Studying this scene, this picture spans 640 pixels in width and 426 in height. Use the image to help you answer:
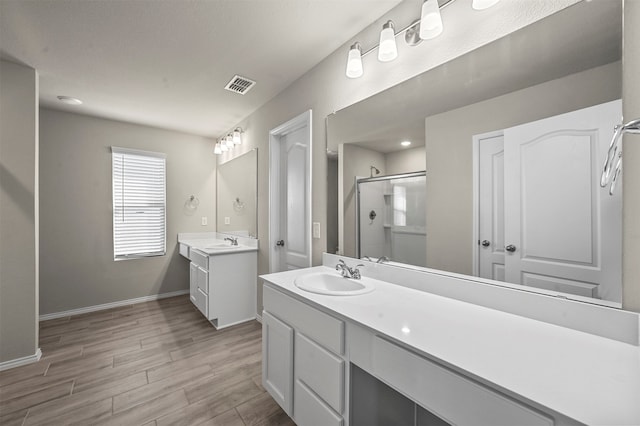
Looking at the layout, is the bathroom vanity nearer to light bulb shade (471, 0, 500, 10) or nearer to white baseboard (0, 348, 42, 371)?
white baseboard (0, 348, 42, 371)

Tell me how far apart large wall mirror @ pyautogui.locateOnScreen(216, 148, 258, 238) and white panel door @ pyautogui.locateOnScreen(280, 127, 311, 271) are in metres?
0.48

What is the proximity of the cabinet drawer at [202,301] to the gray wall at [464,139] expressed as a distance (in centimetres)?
237

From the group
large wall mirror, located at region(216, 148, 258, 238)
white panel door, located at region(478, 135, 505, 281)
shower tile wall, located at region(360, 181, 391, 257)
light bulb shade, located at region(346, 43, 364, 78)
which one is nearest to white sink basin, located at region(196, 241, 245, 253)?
large wall mirror, located at region(216, 148, 258, 238)

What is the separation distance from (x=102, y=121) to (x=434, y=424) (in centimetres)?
456

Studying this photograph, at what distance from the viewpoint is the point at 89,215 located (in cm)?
335

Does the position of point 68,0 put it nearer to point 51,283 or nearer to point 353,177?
point 353,177

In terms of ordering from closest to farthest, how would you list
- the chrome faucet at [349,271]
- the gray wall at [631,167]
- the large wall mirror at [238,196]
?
the gray wall at [631,167]
the chrome faucet at [349,271]
the large wall mirror at [238,196]

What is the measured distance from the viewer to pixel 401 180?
1.54m

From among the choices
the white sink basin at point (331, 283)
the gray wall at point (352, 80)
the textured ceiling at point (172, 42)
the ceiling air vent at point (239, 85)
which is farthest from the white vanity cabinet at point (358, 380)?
the ceiling air vent at point (239, 85)

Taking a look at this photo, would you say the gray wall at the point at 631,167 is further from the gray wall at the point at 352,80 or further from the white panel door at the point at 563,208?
the gray wall at the point at 352,80

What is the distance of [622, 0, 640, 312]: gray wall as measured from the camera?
2.85ft

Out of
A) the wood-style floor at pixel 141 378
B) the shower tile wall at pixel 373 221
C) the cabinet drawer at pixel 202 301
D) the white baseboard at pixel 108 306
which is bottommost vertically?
the wood-style floor at pixel 141 378

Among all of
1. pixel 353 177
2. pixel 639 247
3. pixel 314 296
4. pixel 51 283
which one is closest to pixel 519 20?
pixel 639 247

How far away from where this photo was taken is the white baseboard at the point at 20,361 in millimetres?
2129
